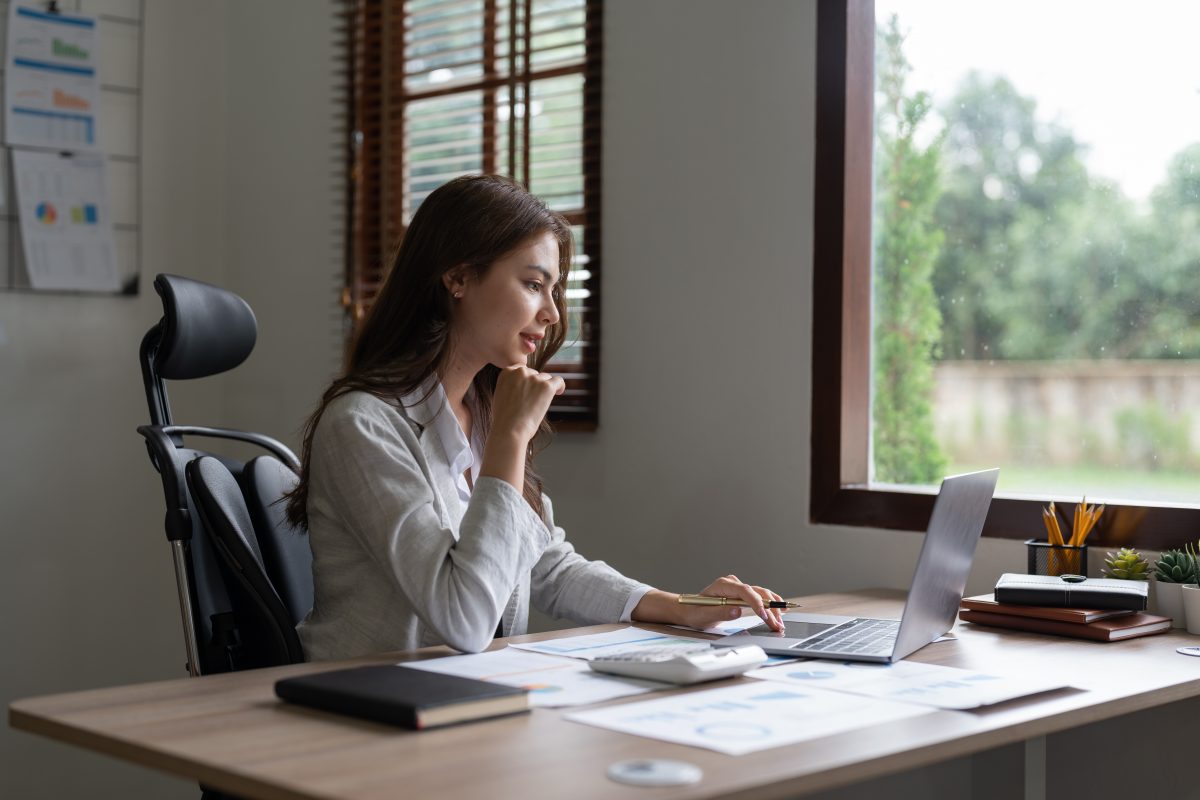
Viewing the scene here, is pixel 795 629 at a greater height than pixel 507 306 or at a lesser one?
lesser

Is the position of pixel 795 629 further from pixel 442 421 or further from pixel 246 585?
pixel 246 585

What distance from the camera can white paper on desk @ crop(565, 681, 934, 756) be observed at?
1.17 m

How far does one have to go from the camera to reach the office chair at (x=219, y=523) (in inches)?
70.2

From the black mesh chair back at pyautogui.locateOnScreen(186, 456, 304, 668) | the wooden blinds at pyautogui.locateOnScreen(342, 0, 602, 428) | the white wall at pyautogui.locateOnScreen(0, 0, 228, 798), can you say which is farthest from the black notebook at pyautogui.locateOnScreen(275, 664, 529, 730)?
the white wall at pyautogui.locateOnScreen(0, 0, 228, 798)

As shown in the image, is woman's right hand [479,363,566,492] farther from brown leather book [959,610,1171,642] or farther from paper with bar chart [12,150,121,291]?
paper with bar chart [12,150,121,291]

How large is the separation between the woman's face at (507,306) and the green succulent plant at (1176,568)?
0.97m

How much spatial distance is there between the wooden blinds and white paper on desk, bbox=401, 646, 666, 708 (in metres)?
1.24

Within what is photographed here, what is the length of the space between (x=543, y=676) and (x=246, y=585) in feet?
1.70

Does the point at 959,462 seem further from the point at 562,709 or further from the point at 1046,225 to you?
the point at 562,709

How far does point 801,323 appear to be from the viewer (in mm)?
2439

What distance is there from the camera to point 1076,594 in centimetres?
183

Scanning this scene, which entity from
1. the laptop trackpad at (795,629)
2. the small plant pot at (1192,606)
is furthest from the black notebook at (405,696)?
the small plant pot at (1192,606)

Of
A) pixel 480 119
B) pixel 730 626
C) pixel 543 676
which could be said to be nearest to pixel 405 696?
pixel 543 676

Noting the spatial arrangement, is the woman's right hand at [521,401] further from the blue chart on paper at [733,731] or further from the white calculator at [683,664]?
the blue chart on paper at [733,731]
